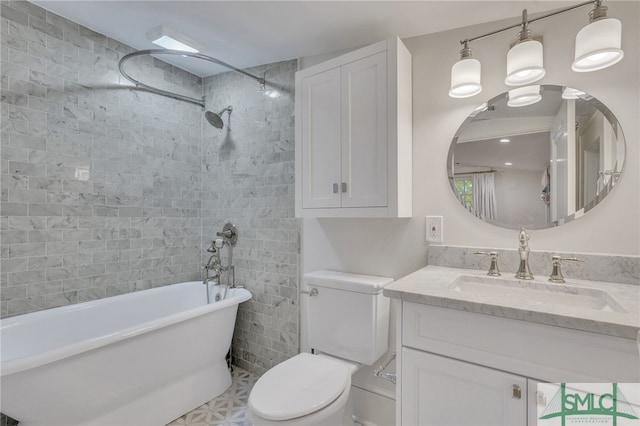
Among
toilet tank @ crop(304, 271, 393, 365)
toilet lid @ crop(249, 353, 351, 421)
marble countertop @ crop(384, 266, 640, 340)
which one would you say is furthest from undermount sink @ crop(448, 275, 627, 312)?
toilet lid @ crop(249, 353, 351, 421)

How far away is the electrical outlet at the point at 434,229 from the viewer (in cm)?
170

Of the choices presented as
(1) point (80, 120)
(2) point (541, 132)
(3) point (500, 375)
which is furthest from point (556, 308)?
(1) point (80, 120)

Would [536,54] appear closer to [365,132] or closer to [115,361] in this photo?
[365,132]

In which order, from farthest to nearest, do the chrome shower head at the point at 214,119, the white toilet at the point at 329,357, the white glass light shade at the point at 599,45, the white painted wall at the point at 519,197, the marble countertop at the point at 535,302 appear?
the chrome shower head at the point at 214,119, the white painted wall at the point at 519,197, the white toilet at the point at 329,357, the white glass light shade at the point at 599,45, the marble countertop at the point at 535,302

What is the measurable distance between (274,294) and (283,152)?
41.3 inches

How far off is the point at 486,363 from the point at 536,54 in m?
1.28

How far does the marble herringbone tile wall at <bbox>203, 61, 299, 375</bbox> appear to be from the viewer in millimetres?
2248

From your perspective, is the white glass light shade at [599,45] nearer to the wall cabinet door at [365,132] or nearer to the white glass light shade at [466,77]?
the white glass light shade at [466,77]

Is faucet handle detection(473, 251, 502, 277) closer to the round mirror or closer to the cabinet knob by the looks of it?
the round mirror

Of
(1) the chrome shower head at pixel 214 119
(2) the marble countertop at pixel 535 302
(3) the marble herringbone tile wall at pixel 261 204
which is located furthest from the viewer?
(1) the chrome shower head at pixel 214 119

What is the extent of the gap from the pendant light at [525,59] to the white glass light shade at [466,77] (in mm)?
135

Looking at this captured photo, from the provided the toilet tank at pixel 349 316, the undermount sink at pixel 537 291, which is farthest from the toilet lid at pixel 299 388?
the undermount sink at pixel 537 291

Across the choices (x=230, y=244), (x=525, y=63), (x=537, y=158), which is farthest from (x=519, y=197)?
(x=230, y=244)

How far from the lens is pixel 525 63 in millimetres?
1352
